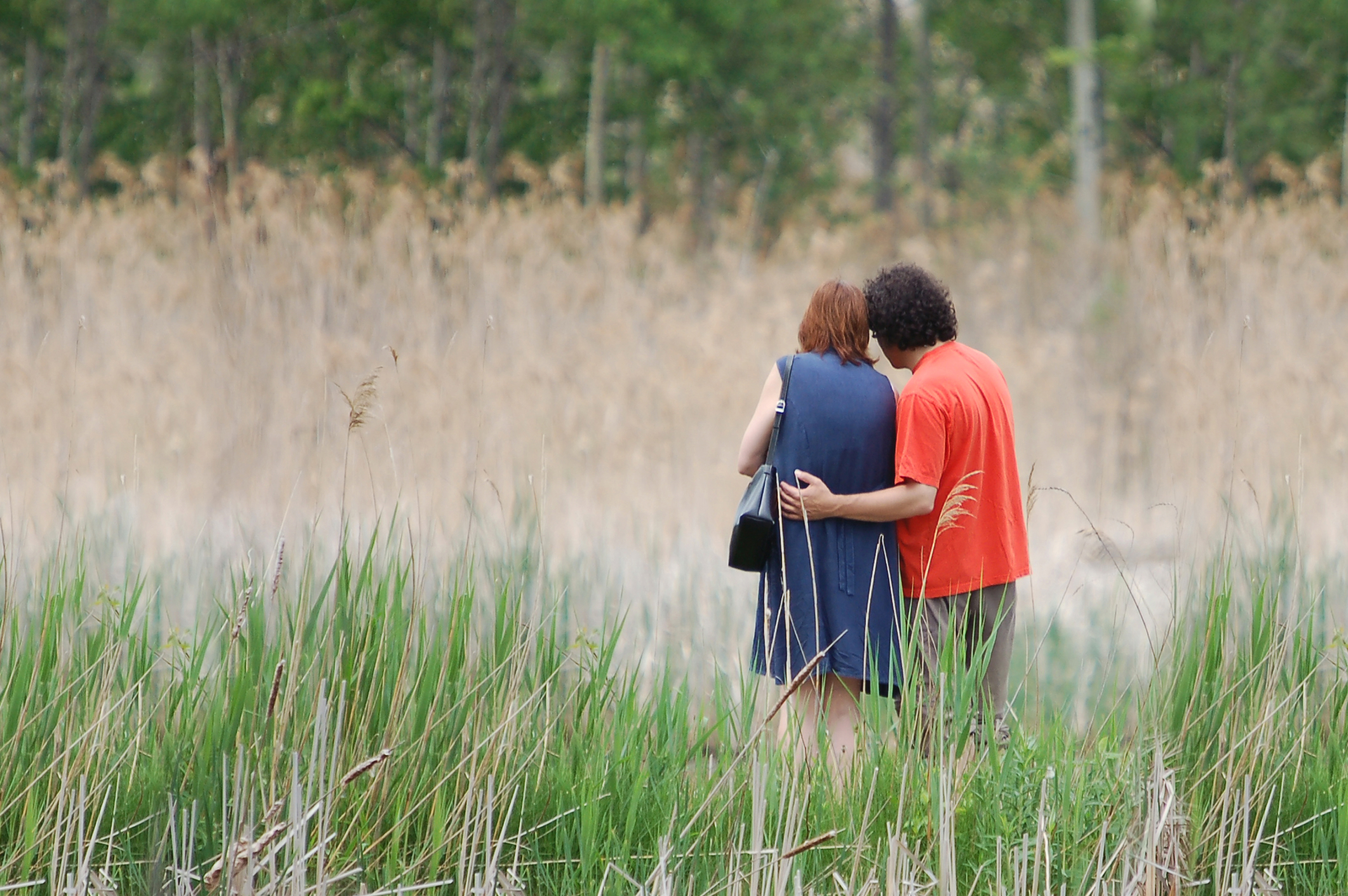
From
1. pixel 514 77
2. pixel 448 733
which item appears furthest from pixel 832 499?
pixel 514 77

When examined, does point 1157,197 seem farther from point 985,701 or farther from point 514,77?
point 514,77

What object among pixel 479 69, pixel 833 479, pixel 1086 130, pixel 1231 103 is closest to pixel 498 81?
pixel 479 69

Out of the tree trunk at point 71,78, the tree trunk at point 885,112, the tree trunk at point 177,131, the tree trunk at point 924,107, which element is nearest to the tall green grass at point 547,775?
the tree trunk at point 71,78

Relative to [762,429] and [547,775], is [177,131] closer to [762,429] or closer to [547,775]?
[762,429]

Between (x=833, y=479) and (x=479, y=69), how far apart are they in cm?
1111

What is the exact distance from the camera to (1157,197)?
21.1 ft

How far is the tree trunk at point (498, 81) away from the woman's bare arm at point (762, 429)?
10.3 metres

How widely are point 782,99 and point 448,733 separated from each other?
14.4 m

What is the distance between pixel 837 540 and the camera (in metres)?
2.44

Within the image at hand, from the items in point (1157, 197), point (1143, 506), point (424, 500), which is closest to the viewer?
point (424, 500)

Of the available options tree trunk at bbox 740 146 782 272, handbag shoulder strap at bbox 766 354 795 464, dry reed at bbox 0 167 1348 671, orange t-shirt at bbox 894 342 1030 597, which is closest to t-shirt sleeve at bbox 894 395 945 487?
orange t-shirt at bbox 894 342 1030 597

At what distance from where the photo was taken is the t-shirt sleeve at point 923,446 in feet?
7.57

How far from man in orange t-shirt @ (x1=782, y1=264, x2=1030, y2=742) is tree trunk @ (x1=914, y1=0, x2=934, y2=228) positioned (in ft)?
42.4

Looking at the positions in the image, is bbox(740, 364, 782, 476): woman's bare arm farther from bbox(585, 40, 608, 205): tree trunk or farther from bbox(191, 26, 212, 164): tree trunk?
bbox(191, 26, 212, 164): tree trunk
